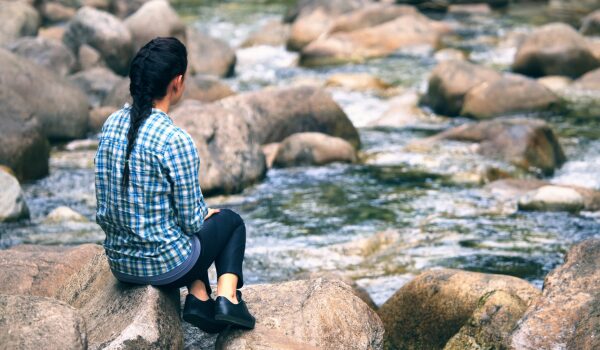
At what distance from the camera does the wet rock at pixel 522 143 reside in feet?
36.4

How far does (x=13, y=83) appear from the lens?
11.8m

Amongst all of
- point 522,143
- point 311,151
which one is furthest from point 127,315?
point 522,143

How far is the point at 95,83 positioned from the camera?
1473 centimetres

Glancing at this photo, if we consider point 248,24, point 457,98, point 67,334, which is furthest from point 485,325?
point 248,24

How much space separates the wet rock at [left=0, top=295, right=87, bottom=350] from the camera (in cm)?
391

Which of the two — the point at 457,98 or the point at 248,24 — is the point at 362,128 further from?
the point at 248,24

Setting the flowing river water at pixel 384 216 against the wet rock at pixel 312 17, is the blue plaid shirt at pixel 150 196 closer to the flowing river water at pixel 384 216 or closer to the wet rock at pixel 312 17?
the flowing river water at pixel 384 216

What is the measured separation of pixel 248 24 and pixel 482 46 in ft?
20.0

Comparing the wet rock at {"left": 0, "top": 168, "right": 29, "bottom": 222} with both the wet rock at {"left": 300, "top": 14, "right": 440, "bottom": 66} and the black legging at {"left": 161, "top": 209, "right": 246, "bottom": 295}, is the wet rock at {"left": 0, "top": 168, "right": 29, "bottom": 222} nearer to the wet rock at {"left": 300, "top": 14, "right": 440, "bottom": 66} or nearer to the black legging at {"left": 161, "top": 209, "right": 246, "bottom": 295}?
the black legging at {"left": 161, "top": 209, "right": 246, "bottom": 295}

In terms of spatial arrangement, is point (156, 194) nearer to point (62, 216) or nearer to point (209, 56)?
point (62, 216)

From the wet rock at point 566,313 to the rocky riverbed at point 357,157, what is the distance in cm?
2

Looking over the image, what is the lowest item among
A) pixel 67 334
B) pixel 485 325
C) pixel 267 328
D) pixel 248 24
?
pixel 248 24

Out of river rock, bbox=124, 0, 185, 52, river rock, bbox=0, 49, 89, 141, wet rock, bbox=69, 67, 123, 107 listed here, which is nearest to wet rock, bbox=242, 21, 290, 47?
river rock, bbox=124, 0, 185, 52

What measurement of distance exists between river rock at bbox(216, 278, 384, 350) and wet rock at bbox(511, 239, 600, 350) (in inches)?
31.5
